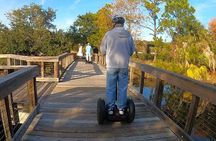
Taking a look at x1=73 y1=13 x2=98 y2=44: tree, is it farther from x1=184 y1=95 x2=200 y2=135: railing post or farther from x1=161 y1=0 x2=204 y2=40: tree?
x1=184 y1=95 x2=200 y2=135: railing post

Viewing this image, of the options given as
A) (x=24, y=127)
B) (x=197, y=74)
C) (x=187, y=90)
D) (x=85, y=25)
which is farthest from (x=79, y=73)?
(x=85, y=25)

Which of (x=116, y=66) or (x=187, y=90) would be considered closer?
(x=187, y=90)

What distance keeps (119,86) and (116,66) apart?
32 centimetres

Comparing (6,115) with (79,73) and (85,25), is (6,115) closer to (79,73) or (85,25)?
(79,73)

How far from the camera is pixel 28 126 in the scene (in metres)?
4.61

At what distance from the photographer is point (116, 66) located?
185 inches

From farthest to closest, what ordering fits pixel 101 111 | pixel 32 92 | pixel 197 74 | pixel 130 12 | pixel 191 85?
pixel 130 12 → pixel 197 74 → pixel 32 92 → pixel 101 111 → pixel 191 85

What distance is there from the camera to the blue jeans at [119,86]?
471 cm

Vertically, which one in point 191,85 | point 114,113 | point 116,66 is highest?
point 116,66

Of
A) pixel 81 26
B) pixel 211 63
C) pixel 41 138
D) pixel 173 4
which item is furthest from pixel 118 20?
pixel 81 26

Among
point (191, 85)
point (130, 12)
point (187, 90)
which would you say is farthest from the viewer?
point (130, 12)

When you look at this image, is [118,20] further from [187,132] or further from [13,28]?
[13,28]

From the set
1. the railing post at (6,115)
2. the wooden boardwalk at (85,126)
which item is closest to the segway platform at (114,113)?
the wooden boardwalk at (85,126)

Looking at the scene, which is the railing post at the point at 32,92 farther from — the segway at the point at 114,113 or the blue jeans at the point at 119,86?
the blue jeans at the point at 119,86
